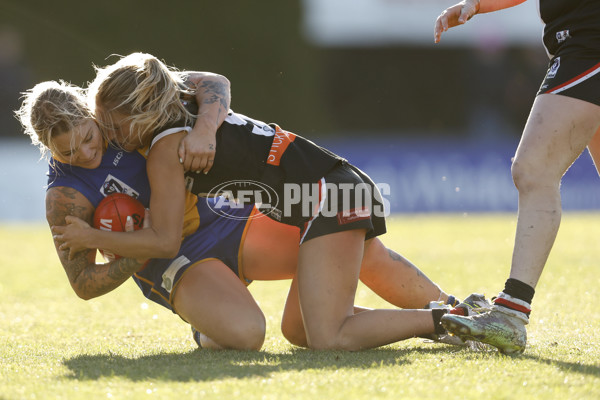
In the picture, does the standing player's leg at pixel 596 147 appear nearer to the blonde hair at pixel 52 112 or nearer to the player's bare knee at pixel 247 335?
the player's bare knee at pixel 247 335

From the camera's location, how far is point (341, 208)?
3910mm

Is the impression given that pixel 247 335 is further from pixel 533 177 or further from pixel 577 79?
pixel 577 79

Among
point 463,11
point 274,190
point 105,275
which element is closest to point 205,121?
point 274,190

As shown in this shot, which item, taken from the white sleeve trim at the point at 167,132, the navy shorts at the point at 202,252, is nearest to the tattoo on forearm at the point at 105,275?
the navy shorts at the point at 202,252

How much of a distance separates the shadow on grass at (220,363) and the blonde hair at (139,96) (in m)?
1.02

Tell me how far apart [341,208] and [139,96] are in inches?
42.4

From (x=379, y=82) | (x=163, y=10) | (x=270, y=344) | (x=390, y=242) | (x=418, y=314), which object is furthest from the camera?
(x=379, y=82)

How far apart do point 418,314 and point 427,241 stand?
19.1ft

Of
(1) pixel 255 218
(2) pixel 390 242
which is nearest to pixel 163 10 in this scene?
(2) pixel 390 242

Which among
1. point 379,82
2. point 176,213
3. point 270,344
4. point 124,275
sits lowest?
point 270,344

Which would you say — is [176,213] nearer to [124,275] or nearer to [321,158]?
[124,275]

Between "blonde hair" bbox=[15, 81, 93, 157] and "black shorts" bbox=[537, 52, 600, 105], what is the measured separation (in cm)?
212

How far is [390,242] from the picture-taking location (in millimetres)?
9562

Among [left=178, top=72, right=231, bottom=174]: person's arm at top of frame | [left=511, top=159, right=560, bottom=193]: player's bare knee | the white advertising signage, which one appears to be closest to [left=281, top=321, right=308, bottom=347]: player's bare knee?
[left=178, top=72, right=231, bottom=174]: person's arm at top of frame
